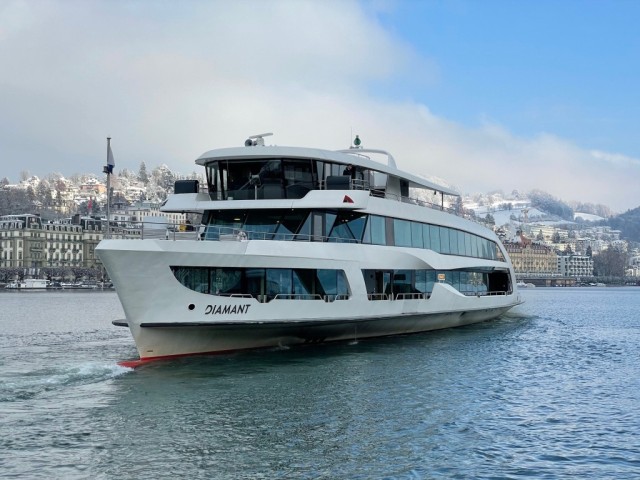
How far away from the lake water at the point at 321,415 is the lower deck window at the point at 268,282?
1788 mm

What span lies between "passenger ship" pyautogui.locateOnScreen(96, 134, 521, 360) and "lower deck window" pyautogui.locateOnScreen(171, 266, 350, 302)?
0.03 metres

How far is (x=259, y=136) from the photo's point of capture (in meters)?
23.3

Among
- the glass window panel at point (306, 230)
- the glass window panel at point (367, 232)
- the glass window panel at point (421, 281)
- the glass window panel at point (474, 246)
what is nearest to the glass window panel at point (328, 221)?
the glass window panel at point (306, 230)

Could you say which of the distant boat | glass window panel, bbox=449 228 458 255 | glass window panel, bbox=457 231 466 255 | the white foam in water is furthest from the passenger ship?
the distant boat

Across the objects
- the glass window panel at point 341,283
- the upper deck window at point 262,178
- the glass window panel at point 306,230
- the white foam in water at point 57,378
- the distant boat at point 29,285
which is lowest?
the white foam in water at point 57,378

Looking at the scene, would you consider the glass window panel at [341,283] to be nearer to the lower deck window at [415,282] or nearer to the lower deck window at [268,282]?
the lower deck window at [268,282]

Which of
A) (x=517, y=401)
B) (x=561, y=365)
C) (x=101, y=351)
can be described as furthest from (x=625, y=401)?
(x=101, y=351)

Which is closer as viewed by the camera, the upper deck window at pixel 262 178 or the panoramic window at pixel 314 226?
the panoramic window at pixel 314 226

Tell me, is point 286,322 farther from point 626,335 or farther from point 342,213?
point 626,335

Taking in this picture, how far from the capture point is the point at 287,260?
20000mm

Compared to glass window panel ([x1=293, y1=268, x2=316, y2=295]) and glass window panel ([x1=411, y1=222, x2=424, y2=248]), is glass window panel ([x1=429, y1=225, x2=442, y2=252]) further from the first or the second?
glass window panel ([x1=293, y1=268, x2=316, y2=295])

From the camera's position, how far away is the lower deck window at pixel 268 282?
18297mm

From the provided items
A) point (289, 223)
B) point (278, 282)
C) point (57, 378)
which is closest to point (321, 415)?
point (278, 282)

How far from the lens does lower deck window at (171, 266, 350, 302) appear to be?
1830 centimetres
